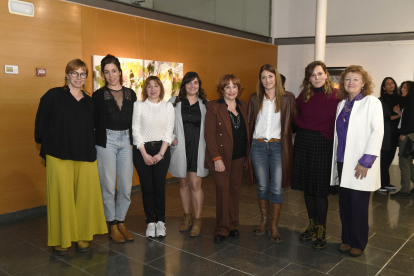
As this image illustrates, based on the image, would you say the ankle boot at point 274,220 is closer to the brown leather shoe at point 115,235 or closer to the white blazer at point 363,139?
the white blazer at point 363,139

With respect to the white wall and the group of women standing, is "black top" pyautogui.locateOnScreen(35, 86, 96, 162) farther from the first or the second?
the white wall

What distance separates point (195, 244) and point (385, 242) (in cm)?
211

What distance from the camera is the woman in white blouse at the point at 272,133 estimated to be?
3.82 metres

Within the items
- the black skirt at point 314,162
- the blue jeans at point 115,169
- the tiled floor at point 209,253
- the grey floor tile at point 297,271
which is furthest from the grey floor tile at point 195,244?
the black skirt at point 314,162

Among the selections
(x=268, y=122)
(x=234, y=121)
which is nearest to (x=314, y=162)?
(x=268, y=122)

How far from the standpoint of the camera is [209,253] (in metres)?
3.69

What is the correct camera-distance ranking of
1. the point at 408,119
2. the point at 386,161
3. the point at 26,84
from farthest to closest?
the point at 386,161 → the point at 408,119 → the point at 26,84

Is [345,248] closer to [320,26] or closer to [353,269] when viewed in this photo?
[353,269]

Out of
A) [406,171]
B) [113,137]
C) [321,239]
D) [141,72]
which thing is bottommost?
[321,239]

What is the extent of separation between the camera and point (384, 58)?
9.00 metres

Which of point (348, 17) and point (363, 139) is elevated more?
point (348, 17)

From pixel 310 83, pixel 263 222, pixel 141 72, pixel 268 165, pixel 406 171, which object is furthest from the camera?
pixel 141 72

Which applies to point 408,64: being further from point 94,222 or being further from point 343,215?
point 94,222

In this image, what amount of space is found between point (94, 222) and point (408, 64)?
8.21 m
